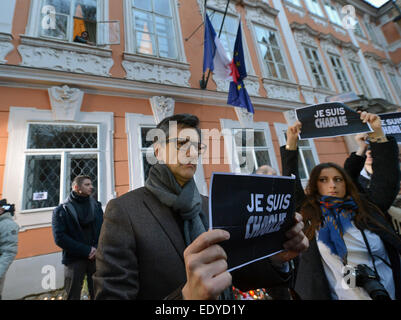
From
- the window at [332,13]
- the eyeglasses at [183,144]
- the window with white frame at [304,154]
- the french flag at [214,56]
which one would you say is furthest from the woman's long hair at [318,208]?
the window at [332,13]

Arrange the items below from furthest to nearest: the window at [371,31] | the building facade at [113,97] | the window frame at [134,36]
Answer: the window at [371,31] → the window frame at [134,36] → the building facade at [113,97]

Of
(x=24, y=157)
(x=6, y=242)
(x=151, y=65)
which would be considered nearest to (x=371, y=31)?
(x=151, y=65)

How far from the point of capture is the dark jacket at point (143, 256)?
0.88m

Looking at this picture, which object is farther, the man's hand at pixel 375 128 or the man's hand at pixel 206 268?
the man's hand at pixel 375 128

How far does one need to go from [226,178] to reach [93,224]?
112 inches

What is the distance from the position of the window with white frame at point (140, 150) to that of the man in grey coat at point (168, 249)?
2852mm

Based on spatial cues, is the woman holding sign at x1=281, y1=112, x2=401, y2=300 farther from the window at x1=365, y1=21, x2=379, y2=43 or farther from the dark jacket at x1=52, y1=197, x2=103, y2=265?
the window at x1=365, y1=21, x2=379, y2=43

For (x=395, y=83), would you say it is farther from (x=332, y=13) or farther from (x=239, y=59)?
(x=239, y=59)

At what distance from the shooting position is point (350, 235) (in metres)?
1.64

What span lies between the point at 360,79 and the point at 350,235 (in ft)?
37.0

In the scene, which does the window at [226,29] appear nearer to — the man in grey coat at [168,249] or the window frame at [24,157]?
the window frame at [24,157]

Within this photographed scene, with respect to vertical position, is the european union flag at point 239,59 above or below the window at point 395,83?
below
